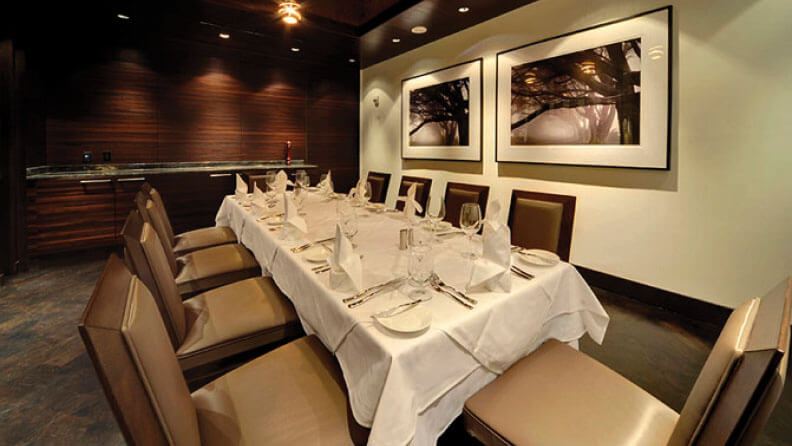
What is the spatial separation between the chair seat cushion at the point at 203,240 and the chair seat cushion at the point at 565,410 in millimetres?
2426

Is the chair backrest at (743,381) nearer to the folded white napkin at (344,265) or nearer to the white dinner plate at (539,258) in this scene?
the white dinner plate at (539,258)

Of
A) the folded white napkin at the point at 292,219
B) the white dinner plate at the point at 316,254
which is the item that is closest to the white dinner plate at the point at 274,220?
the folded white napkin at the point at 292,219

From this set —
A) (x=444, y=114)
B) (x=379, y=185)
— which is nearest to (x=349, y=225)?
(x=379, y=185)

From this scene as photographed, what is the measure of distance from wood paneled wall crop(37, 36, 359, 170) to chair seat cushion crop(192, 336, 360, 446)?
447 cm

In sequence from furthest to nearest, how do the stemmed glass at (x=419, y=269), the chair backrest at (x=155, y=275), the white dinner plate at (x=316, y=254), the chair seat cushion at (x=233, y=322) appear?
the white dinner plate at (x=316, y=254) < the chair seat cushion at (x=233, y=322) < the chair backrest at (x=155, y=275) < the stemmed glass at (x=419, y=269)

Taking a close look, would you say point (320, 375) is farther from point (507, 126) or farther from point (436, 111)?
point (436, 111)

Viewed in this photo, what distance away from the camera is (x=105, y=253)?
4.05 metres

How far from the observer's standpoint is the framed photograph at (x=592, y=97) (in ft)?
8.54

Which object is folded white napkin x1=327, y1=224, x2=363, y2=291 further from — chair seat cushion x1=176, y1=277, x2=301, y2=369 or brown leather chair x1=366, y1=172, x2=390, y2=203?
brown leather chair x1=366, y1=172, x2=390, y2=203

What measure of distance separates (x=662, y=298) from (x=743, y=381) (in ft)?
8.49

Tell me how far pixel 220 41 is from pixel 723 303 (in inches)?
219

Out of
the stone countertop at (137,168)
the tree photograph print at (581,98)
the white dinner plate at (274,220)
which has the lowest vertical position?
the white dinner plate at (274,220)

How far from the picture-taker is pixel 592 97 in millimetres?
2953

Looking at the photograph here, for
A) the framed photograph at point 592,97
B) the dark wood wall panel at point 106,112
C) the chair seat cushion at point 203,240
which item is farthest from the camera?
the dark wood wall panel at point 106,112
